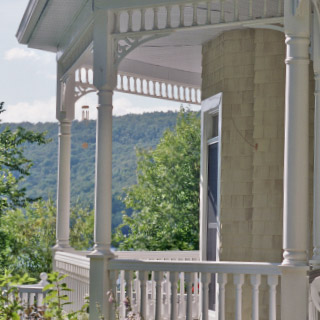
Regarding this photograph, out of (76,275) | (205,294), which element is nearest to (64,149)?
(76,275)

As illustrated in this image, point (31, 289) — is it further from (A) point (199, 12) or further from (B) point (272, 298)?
(A) point (199, 12)

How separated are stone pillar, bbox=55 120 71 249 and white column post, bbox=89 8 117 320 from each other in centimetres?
338

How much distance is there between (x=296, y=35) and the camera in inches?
245

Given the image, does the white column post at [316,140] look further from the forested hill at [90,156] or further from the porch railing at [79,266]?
the forested hill at [90,156]

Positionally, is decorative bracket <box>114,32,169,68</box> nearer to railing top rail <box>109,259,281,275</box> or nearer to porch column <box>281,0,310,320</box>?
porch column <box>281,0,310,320</box>

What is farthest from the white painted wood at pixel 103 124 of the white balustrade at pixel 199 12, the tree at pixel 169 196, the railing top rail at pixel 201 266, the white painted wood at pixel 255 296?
the tree at pixel 169 196

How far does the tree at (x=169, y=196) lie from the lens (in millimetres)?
31375

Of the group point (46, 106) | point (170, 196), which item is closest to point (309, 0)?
point (170, 196)

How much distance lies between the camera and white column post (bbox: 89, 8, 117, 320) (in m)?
7.46

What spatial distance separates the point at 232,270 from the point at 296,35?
213 cm

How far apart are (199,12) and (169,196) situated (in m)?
24.8

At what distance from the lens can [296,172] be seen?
6.16 metres

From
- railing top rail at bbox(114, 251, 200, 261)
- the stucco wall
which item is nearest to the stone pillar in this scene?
railing top rail at bbox(114, 251, 200, 261)

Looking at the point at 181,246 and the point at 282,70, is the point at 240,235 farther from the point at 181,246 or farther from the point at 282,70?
the point at 181,246
